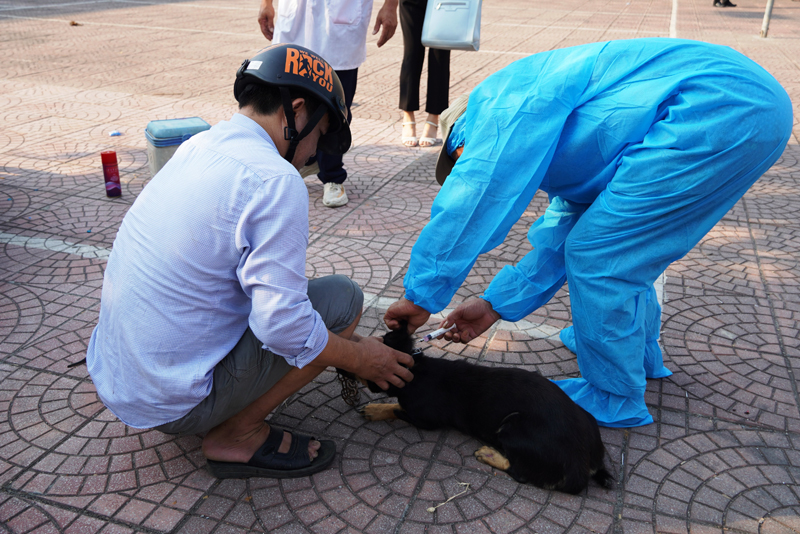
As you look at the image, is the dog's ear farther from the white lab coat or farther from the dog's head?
the white lab coat

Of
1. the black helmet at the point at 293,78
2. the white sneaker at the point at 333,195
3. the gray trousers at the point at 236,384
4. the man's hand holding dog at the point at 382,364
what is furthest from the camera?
the white sneaker at the point at 333,195

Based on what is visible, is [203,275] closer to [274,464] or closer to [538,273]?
[274,464]

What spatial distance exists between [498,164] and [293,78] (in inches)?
30.9

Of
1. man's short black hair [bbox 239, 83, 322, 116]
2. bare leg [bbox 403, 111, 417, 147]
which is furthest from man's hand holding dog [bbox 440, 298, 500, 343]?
bare leg [bbox 403, 111, 417, 147]

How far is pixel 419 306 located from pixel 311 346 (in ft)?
2.00

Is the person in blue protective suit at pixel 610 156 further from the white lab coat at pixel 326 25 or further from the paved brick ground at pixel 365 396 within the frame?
the white lab coat at pixel 326 25

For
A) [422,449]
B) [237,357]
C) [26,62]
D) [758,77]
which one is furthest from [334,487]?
[26,62]

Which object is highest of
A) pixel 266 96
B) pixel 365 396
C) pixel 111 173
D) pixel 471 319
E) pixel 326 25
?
pixel 266 96

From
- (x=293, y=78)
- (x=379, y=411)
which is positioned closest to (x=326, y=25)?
(x=293, y=78)

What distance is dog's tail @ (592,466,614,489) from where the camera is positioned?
2.44 meters

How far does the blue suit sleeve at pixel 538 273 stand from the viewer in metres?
2.96

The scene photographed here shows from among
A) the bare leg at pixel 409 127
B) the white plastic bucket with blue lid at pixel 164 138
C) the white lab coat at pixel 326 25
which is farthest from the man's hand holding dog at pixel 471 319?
the bare leg at pixel 409 127

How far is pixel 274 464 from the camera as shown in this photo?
8.09 feet

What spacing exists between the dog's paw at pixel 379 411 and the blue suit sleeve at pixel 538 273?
0.69 m
